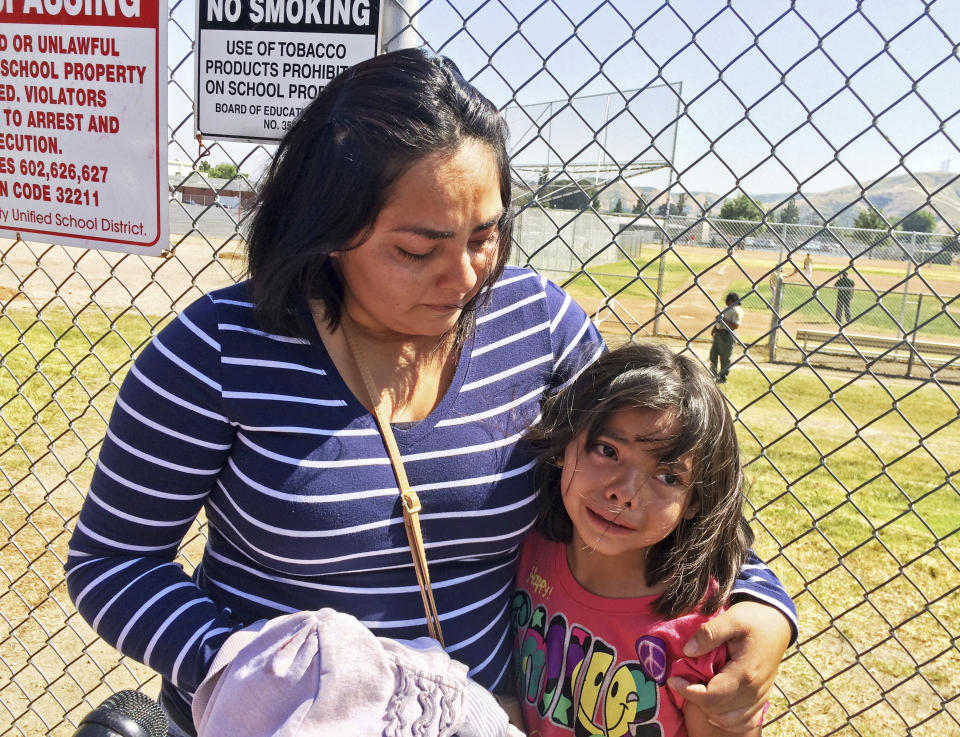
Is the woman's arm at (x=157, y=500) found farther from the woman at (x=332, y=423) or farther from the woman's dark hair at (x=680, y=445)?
the woman's dark hair at (x=680, y=445)

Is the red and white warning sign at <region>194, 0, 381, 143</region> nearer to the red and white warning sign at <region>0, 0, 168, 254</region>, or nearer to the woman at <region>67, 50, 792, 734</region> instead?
the red and white warning sign at <region>0, 0, 168, 254</region>

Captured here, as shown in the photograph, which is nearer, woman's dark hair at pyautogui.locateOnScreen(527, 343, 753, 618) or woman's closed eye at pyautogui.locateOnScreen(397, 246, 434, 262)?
woman's closed eye at pyautogui.locateOnScreen(397, 246, 434, 262)

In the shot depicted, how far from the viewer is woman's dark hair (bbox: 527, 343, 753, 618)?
1.56 m

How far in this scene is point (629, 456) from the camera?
1572mm

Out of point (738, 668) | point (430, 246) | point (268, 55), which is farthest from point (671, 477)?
point (268, 55)

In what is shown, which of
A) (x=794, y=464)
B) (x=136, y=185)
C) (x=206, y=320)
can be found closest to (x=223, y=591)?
(x=206, y=320)

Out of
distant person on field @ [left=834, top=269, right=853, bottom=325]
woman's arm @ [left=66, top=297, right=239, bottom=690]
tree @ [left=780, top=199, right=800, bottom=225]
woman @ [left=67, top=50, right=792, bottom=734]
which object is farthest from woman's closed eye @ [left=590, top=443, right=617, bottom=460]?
tree @ [left=780, top=199, right=800, bottom=225]

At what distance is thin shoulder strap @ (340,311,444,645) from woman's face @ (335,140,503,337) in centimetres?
11

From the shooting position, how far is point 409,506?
4.51 ft

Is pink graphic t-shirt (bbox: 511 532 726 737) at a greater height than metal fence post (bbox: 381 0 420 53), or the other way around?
metal fence post (bbox: 381 0 420 53)

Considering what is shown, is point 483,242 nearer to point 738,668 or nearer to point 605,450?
point 605,450

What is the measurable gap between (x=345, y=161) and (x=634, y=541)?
89 cm

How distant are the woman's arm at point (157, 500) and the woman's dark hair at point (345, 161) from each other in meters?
0.15

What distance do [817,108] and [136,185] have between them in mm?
1679
